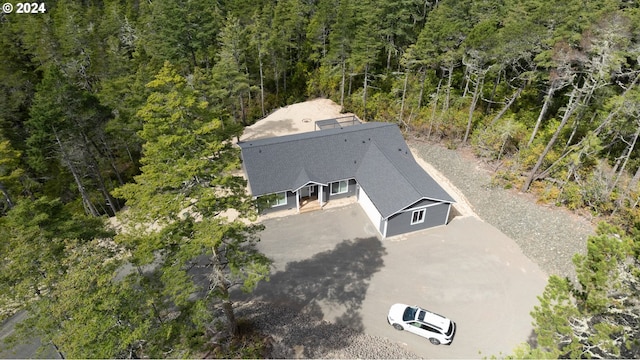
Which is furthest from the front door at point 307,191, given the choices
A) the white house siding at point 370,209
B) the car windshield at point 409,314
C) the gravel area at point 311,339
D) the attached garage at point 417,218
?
the car windshield at point 409,314

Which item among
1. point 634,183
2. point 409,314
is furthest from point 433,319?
point 634,183

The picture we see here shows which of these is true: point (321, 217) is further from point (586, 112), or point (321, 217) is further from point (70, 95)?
point (586, 112)

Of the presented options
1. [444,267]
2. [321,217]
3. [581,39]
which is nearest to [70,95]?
[321,217]

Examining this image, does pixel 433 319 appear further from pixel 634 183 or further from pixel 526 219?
pixel 634 183

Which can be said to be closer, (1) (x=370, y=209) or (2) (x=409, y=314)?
(2) (x=409, y=314)

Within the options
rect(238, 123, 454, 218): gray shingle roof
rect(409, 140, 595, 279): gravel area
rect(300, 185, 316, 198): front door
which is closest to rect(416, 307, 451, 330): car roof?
rect(238, 123, 454, 218): gray shingle roof

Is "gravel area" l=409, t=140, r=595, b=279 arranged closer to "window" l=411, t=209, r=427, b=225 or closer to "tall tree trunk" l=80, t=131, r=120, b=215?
"window" l=411, t=209, r=427, b=225
